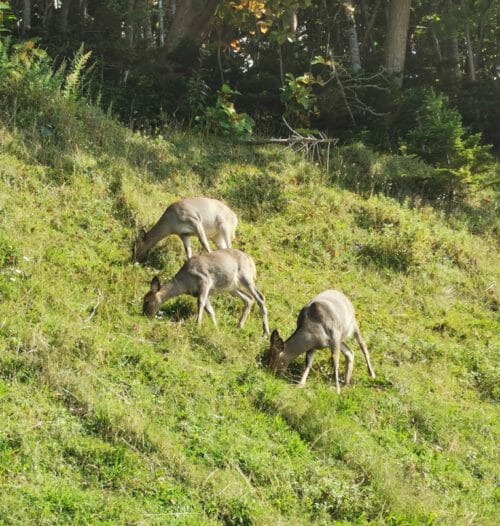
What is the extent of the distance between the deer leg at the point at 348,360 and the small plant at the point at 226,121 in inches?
322

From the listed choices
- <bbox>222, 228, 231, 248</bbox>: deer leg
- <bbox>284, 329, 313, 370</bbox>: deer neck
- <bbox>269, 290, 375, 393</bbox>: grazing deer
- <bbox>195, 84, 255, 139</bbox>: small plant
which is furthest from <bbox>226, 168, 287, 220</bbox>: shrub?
<bbox>284, 329, 313, 370</bbox>: deer neck

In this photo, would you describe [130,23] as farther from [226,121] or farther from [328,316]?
[328,316]

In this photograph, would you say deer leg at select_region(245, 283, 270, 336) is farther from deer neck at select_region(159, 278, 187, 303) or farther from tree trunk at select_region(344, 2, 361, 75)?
tree trunk at select_region(344, 2, 361, 75)

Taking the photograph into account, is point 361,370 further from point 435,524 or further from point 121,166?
point 121,166

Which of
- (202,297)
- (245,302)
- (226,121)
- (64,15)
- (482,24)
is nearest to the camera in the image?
(202,297)

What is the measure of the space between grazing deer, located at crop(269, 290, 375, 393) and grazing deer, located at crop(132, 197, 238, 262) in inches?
99.1

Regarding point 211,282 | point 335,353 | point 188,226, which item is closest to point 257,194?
point 188,226

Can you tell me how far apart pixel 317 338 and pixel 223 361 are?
1317 millimetres

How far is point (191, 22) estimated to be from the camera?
2117cm

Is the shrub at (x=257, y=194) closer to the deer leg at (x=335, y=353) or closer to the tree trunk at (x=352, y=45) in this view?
the deer leg at (x=335, y=353)

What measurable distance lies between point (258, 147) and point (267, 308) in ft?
22.3

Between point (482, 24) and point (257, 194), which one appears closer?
point (257, 194)

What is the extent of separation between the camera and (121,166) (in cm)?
1474

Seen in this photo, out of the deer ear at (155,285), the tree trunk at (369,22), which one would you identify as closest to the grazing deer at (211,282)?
the deer ear at (155,285)
